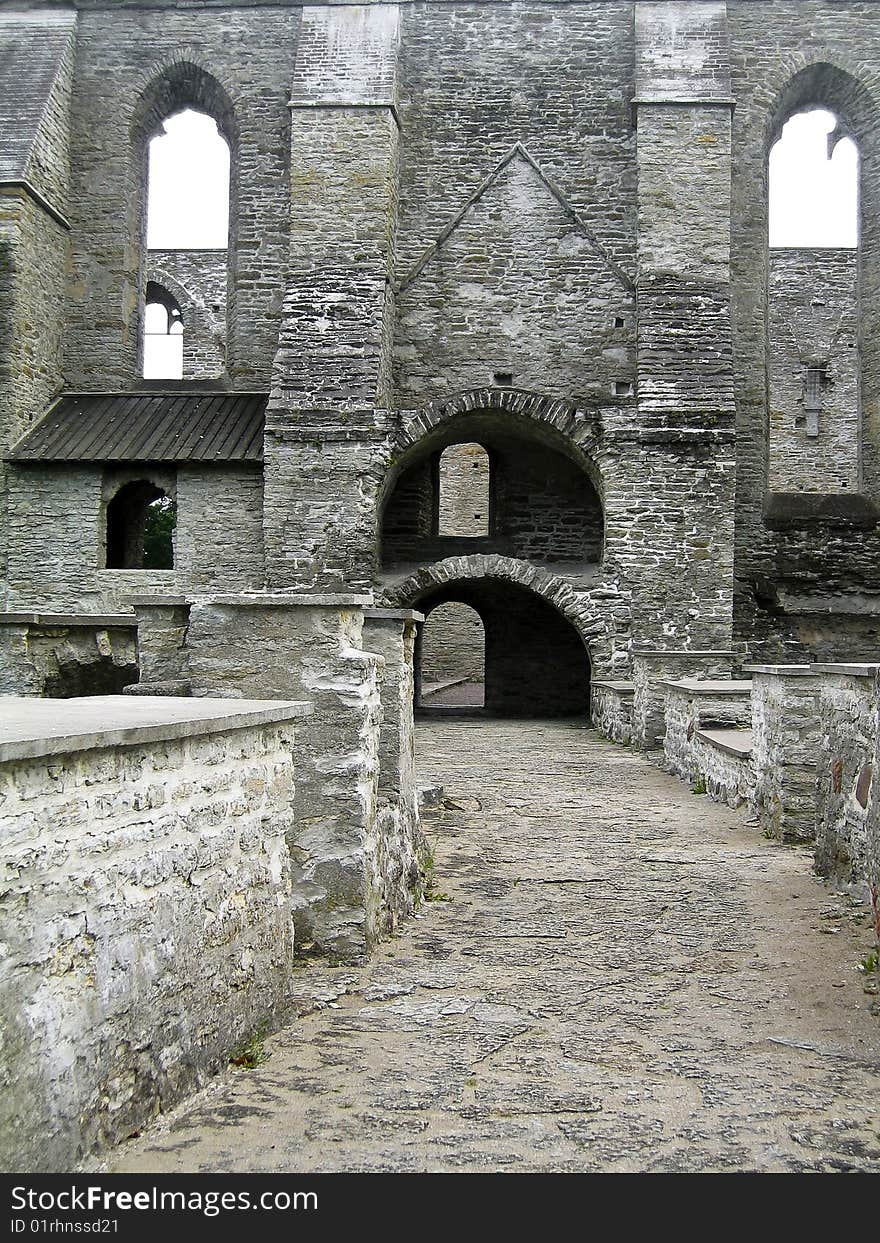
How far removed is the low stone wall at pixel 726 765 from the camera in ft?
26.1

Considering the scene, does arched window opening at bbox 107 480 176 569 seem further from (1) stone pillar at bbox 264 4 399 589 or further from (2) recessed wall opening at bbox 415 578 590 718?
(2) recessed wall opening at bbox 415 578 590 718

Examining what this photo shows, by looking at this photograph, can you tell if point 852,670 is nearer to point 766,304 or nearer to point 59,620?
point 59,620

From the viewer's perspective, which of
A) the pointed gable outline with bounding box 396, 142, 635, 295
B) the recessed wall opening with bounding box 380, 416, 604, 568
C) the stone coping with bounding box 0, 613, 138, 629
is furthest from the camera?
the recessed wall opening with bounding box 380, 416, 604, 568

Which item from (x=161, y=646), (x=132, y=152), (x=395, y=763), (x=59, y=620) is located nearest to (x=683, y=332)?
(x=132, y=152)

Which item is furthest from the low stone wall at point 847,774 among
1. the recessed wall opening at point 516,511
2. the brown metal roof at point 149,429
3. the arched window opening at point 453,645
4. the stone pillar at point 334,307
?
the arched window opening at point 453,645

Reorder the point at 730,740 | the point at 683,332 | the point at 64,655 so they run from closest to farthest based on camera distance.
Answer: the point at 64,655
the point at 730,740
the point at 683,332

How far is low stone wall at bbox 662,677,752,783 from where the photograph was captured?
973 cm

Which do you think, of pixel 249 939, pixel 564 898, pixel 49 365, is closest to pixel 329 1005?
pixel 249 939

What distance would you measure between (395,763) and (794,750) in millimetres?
2807

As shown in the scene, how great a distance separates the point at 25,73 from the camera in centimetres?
1744

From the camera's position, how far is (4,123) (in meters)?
16.8

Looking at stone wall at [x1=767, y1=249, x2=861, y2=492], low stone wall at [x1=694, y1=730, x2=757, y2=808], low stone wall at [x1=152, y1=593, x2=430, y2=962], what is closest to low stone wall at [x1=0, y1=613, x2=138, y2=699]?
low stone wall at [x1=152, y1=593, x2=430, y2=962]

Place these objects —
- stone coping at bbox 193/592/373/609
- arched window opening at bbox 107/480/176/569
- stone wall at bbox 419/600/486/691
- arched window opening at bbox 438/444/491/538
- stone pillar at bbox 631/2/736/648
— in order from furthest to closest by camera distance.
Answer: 1. arched window opening at bbox 438/444/491/538
2. stone wall at bbox 419/600/486/691
3. arched window opening at bbox 107/480/176/569
4. stone pillar at bbox 631/2/736/648
5. stone coping at bbox 193/592/373/609

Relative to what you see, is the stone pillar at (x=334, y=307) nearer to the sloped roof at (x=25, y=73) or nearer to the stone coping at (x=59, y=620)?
the sloped roof at (x=25, y=73)
